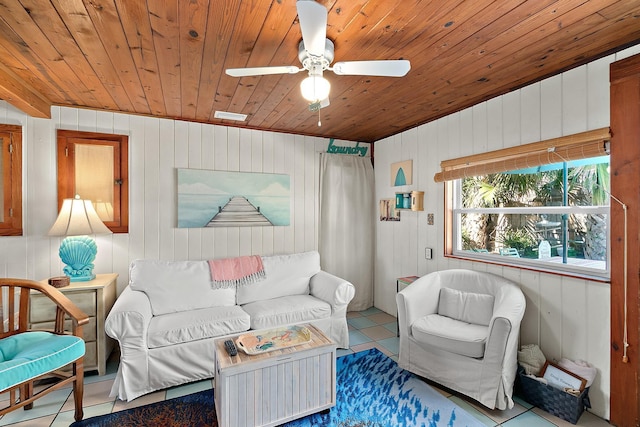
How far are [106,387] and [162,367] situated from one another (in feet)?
1.61

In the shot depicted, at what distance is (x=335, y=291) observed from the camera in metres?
3.02

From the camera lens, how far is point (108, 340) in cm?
273

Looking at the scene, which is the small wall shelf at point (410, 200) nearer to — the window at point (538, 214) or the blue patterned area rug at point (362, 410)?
the window at point (538, 214)

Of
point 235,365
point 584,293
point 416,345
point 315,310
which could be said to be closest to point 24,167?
point 235,365

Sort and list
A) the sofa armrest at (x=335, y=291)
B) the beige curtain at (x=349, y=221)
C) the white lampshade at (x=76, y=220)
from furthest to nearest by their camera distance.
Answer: the beige curtain at (x=349, y=221)
the sofa armrest at (x=335, y=291)
the white lampshade at (x=76, y=220)

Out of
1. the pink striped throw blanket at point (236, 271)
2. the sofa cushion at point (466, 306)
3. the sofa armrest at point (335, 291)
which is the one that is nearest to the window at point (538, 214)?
the sofa cushion at point (466, 306)

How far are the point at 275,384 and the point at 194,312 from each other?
3.85 ft

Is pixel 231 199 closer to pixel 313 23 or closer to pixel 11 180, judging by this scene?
pixel 11 180

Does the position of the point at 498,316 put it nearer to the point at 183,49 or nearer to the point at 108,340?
the point at 183,49

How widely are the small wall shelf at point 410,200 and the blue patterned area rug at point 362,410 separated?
1736 millimetres

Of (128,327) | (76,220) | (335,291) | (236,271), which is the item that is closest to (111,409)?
(128,327)

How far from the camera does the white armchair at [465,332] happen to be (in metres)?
2.06

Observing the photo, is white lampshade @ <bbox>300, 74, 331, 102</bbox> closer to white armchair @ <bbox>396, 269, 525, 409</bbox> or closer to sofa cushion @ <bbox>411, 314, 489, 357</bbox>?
white armchair @ <bbox>396, 269, 525, 409</bbox>

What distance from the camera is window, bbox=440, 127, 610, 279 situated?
2.20m
